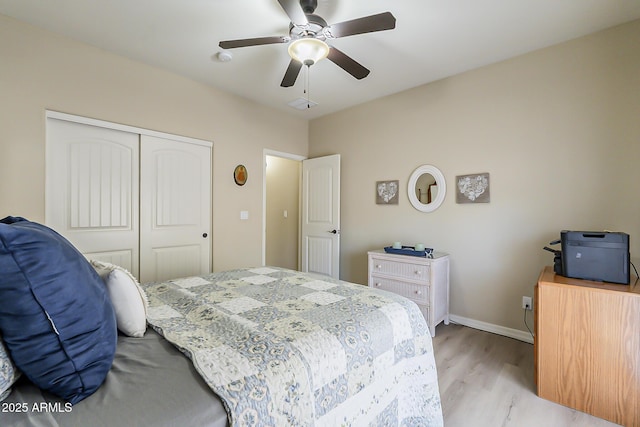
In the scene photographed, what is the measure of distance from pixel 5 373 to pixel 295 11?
1.94 metres

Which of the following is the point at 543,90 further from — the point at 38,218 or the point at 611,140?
the point at 38,218

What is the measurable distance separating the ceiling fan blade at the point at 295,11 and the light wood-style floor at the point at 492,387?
248 centimetres

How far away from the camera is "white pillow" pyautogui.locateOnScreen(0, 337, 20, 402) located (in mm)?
707

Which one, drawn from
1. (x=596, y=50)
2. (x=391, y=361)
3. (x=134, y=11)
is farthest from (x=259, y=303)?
(x=596, y=50)

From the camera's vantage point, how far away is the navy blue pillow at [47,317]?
696mm

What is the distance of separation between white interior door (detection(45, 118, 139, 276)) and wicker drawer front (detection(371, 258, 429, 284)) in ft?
8.03

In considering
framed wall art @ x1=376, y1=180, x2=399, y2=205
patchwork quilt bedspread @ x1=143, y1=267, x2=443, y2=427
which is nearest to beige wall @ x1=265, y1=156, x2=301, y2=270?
framed wall art @ x1=376, y1=180, x2=399, y2=205

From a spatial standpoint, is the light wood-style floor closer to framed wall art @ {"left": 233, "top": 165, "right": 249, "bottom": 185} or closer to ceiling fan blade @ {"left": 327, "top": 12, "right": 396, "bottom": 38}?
ceiling fan blade @ {"left": 327, "top": 12, "right": 396, "bottom": 38}

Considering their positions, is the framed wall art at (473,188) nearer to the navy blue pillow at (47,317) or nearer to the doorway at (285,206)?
the doorway at (285,206)

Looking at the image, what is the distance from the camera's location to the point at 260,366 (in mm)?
926

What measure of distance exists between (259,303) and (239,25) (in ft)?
6.76

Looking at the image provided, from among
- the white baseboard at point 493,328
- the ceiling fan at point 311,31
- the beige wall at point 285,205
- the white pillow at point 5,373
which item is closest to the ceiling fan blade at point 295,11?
the ceiling fan at point 311,31

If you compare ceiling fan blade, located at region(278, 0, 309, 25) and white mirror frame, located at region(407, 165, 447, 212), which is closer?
ceiling fan blade, located at region(278, 0, 309, 25)

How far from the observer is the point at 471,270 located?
2.96 meters
